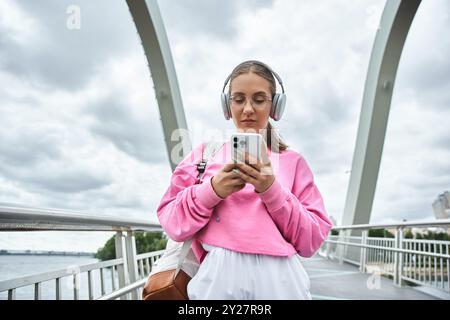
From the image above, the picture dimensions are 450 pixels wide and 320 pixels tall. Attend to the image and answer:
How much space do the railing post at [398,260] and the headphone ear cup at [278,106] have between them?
440 centimetres

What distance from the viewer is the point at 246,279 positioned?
80 centimetres

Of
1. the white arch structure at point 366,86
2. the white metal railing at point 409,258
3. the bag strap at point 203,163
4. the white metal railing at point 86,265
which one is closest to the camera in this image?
the bag strap at point 203,163

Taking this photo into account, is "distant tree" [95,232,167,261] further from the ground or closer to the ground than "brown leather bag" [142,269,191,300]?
closer to the ground

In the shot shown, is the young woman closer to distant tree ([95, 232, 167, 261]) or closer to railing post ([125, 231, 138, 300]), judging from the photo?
distant tree ([95, 232, 167, 261])

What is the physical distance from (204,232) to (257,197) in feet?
0.53

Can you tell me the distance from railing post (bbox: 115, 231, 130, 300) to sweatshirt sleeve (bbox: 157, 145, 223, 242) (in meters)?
1.61

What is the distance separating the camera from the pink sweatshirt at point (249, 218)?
816 mm

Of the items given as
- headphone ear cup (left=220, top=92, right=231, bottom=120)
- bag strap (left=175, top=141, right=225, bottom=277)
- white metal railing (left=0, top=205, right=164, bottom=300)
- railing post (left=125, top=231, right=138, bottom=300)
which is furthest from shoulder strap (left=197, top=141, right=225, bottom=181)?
railing post (left=125, top=231, right=138, bottom=300)

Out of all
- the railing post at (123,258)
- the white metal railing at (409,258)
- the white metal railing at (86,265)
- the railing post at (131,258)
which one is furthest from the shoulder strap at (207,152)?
the white metal railing at (409,258)

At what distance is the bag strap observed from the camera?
2.94ft

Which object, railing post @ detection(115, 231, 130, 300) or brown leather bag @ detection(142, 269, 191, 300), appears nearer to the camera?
brown leather bag @ detection(142, 269, 191, 300)

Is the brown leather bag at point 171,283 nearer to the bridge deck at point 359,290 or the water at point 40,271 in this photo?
the water at point 40,271

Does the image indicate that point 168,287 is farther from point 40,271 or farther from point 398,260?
point 398,260
